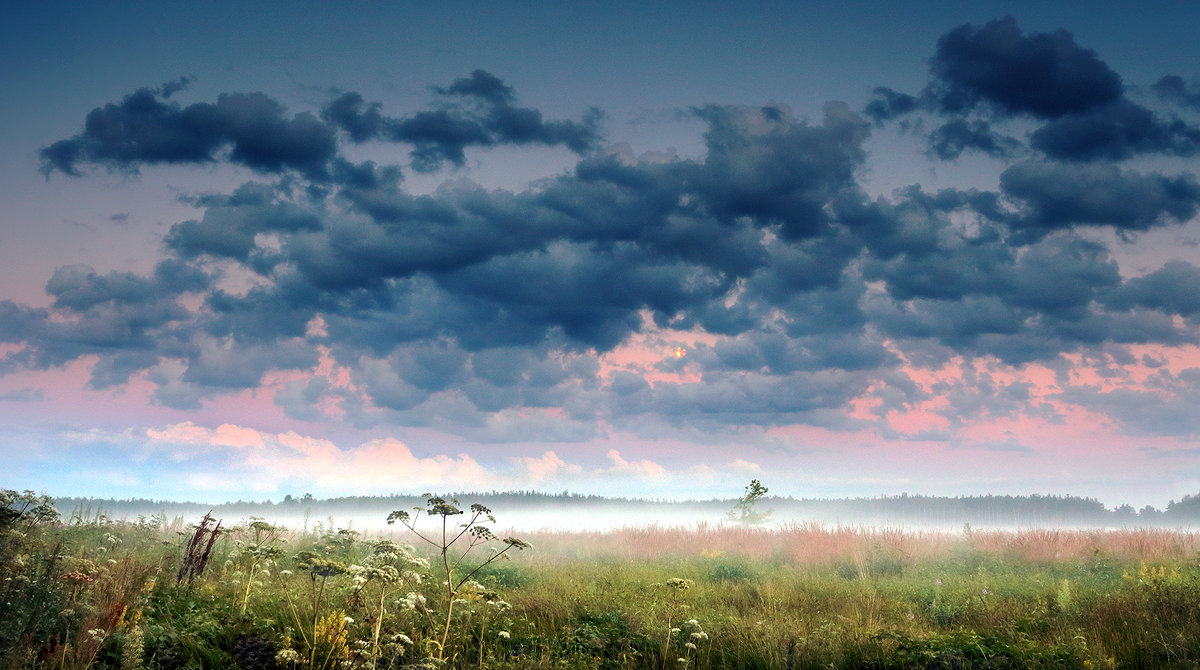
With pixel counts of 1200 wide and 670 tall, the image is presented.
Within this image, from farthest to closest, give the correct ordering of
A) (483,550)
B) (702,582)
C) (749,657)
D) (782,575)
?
(483,550) → (782,575) → (702,582) → (749,657)

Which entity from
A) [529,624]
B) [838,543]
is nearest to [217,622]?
[529,624]

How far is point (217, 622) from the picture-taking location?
25.5ft

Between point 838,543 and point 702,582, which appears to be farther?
point 838,543

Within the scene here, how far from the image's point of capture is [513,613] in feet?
34.8

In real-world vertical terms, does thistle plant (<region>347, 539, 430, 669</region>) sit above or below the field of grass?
above

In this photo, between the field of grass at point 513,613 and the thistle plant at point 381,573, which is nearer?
the thistle plant at point 381,573

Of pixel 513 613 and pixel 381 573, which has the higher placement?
pixel 381 573

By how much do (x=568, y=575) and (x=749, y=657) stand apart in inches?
328

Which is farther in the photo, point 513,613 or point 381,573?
point 513,613

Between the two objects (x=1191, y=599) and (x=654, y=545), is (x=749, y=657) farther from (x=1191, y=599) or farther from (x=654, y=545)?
(x=654, y=545)

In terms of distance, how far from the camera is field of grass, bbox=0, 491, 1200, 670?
267 inches

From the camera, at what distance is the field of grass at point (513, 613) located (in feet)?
22.2

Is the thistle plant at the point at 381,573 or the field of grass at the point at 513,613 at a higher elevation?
the thistle plant at the point at 381,573

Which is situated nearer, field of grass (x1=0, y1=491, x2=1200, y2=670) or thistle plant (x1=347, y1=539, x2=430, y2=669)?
thistle plant (x1=347, y1=539, x2=430, y2=669)
